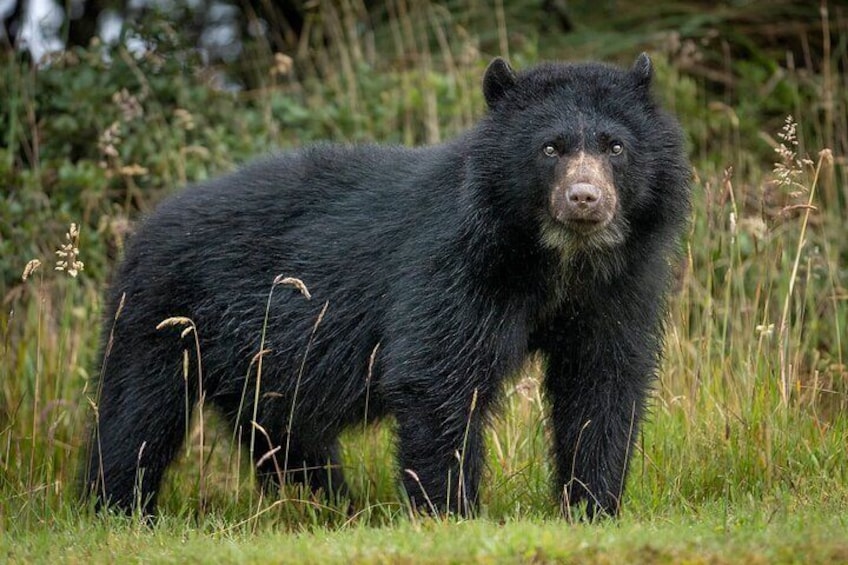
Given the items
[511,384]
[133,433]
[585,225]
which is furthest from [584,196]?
[133,433]

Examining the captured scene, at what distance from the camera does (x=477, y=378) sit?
651cm

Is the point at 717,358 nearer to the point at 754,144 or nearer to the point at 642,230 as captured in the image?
the point at 642,230

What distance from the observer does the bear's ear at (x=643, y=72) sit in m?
6.67

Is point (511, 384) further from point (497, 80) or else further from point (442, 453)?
point (497, 80)

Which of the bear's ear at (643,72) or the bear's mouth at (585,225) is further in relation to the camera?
the bear's ear at (643,72)

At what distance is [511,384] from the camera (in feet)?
23.4

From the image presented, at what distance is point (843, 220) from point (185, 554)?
7.71m

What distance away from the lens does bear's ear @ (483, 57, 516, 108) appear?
6.68m

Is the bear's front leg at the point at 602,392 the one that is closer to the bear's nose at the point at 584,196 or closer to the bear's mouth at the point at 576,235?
the bear's mouth at the point at 576,235

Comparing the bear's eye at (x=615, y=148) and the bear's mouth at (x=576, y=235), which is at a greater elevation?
the bear's eye at (x=615, y=148)

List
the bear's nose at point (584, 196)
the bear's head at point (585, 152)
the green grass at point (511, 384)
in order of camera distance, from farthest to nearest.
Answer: the bear's head at point (585, 152), the bear's nose at point (584, 196), the green grass at point (511, 384)

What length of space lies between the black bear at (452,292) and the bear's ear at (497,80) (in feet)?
0.03

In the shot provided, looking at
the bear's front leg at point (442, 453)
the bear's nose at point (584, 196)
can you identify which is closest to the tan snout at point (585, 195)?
the bear's nose at point (584, 196)

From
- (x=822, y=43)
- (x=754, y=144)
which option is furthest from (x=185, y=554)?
(x=822, y=43)
